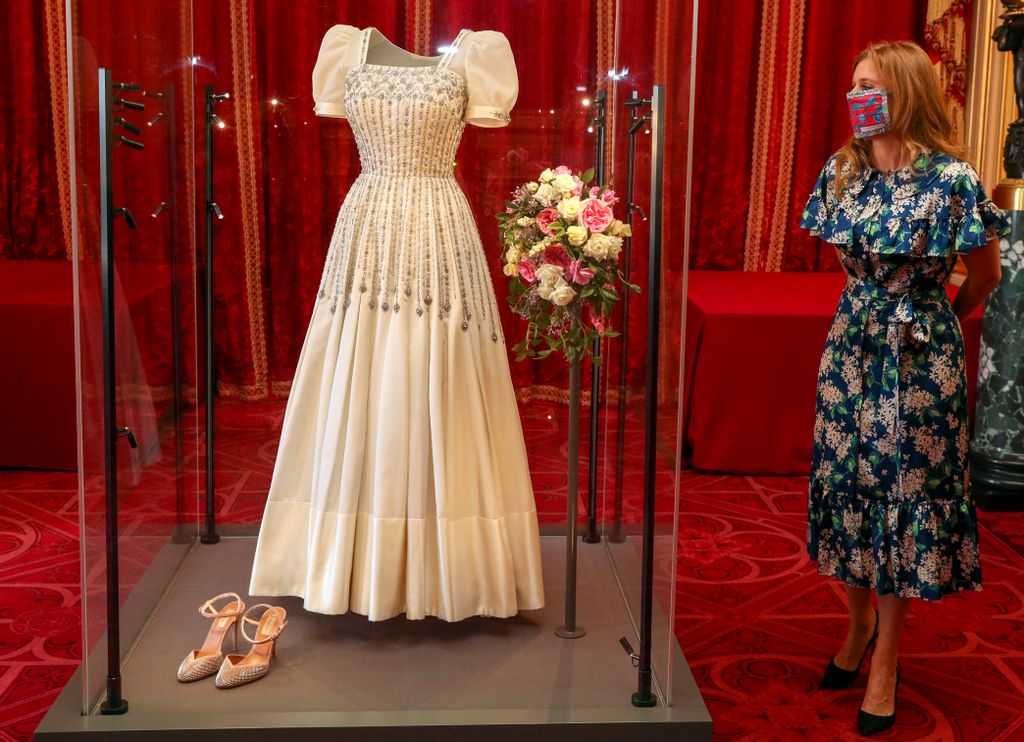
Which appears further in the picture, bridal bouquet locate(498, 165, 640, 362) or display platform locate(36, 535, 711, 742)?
bridal bouquet locate(498, 165, 640, 362)

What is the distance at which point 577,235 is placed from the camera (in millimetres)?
2561

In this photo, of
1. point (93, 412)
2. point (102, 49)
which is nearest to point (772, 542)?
point (93, 412)

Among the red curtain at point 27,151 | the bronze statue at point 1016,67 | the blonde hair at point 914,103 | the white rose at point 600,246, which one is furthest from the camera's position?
the red curtain at point 27,151

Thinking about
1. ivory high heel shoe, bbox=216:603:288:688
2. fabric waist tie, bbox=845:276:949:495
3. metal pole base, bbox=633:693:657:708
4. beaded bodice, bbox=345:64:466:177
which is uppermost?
beaded bodice, bbox=345:64:466:177

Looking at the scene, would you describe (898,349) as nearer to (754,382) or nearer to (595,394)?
(595,394)

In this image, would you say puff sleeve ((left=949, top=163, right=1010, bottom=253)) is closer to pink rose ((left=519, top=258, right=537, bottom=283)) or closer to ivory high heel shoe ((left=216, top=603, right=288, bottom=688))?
pink rose ((left=519, top=258, right=537, bottom=283))

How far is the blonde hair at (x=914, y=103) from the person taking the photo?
2.45 metres

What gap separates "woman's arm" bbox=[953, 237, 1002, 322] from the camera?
2.50 metres

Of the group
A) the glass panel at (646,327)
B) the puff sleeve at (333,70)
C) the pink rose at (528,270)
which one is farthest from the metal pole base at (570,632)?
the puff sleeve at (333,70)

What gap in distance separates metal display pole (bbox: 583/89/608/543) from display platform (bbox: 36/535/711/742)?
40cm

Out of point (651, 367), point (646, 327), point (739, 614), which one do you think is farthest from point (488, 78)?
point (739, 614)

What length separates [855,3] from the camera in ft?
18.5

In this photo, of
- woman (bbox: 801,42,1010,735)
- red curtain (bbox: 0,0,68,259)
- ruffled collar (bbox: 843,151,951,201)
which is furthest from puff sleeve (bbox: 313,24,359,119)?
red curtain (bbox: 0,0,68,259)

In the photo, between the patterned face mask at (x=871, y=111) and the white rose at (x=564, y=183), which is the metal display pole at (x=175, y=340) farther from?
the patterned face mask at (x=871, y=111)
